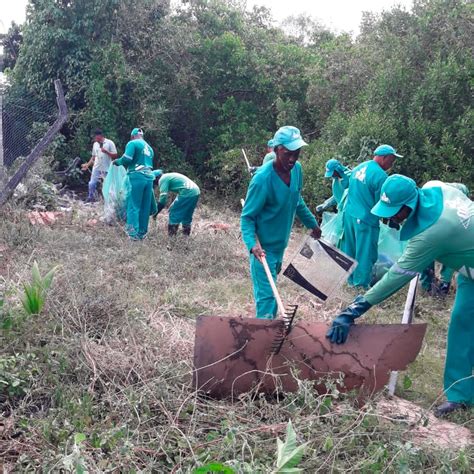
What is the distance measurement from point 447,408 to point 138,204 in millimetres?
5067

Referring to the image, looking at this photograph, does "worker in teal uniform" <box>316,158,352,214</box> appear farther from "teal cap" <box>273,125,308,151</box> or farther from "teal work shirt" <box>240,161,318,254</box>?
"teal cap" <box>273,125,308,151</box>

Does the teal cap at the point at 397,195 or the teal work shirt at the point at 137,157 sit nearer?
the teal cap at the point at 397,195

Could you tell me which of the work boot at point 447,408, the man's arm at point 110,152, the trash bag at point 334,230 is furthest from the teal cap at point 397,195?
the man's arm at point 110,152

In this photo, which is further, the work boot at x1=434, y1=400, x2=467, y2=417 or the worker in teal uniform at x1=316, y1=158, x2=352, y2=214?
the worker in teal uniform at x1=316, y1=158, x2=352, y2=214

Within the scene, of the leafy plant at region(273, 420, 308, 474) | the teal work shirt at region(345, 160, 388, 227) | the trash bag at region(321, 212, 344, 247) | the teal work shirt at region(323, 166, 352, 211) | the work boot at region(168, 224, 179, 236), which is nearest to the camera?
the leafy plant at region(273, 420, 308, 474)

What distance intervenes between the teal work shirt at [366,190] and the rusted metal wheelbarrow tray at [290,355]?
2714 millimetres

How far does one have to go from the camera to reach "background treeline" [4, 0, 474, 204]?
9.57m

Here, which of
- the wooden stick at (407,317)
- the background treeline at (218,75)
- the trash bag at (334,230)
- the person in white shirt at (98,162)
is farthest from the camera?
the person in white shirt at (98,162)

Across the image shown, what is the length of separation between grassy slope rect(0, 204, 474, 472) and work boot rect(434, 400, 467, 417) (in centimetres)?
7

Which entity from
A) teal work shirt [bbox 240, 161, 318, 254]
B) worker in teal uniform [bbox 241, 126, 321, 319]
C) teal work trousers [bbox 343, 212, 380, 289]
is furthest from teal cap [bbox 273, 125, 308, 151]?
teal work trousers [bbox 343, 212, 380, 289]

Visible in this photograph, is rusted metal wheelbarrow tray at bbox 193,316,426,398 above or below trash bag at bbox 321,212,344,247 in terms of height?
below

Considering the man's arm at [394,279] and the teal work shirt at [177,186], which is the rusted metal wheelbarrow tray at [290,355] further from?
the teal work shirt at [177,186]

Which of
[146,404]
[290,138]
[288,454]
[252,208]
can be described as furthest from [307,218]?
[288,454]

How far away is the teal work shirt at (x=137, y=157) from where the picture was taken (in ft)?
24.4
